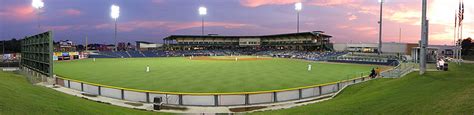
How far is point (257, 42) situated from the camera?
113750 millimetres

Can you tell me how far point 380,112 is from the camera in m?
10.1

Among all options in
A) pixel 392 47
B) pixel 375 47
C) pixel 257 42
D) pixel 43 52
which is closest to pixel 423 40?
pixel 43 52

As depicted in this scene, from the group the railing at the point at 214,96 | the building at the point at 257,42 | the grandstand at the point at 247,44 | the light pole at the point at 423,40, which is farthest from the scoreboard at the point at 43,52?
the building at the point at 257,42

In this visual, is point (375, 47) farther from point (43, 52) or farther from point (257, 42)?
point (43, 52)

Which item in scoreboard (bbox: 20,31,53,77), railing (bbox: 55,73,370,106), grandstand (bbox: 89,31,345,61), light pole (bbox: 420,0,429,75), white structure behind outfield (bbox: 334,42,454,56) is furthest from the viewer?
grandstand (bbox: 89,31,345,61)

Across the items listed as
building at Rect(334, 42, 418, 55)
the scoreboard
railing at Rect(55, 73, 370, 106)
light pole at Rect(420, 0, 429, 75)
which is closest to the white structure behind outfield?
building at Rect(334, 42, 418, 55)

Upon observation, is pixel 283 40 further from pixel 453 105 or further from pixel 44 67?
pixel 453 105

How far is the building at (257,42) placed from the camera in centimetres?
9221

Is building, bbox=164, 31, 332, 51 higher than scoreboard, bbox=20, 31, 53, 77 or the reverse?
higher

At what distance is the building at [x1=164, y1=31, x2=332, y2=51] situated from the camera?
92.2 m

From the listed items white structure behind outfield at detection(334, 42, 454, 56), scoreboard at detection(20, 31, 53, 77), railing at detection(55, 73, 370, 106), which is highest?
white structure behind outfield at detection(334, 42, 454, 56)

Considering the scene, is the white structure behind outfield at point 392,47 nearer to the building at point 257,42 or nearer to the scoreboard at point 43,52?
the building at point 257,42

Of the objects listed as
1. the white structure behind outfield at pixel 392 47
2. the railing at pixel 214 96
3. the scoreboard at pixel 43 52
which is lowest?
the railing at pixel 214 96

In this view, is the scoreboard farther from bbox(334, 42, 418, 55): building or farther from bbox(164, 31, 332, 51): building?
bbox(164, 31, 332, 51): building
